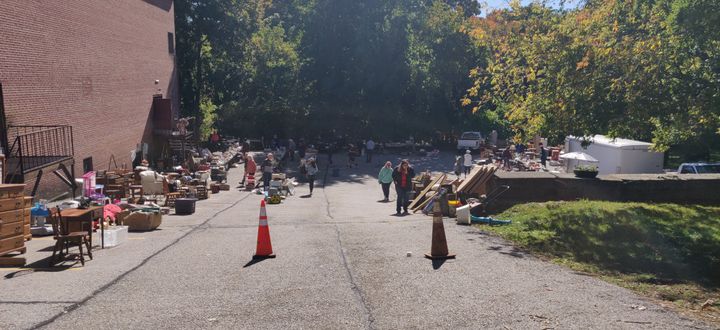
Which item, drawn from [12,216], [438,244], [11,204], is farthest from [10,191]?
[438,244]

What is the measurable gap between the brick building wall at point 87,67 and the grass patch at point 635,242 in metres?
13.1

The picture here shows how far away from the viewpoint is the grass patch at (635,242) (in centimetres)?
870

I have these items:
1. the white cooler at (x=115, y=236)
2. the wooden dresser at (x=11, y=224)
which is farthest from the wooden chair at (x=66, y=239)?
the white cooler at (x=115, y=236)

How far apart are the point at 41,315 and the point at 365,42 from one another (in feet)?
131

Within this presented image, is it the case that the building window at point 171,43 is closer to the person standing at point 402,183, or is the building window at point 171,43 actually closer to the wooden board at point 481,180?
the person standing at point 402,183

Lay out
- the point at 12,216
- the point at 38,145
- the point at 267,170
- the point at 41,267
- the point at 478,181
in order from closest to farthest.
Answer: the point at 41,267, the point at 12,216, the point at 478,181, the point at 38,145, the point at 267,170

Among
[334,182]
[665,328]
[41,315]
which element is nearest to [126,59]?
[334,182]

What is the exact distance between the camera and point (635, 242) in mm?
11430

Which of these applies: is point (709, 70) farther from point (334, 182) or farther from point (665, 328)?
point (334, 182)

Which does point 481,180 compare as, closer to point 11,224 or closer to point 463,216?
point 463,216

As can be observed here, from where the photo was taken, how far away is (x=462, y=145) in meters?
45.6

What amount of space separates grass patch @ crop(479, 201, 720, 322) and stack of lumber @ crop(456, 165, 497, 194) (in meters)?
1.40

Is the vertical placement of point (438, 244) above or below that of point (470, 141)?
below

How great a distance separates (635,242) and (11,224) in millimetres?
10474
